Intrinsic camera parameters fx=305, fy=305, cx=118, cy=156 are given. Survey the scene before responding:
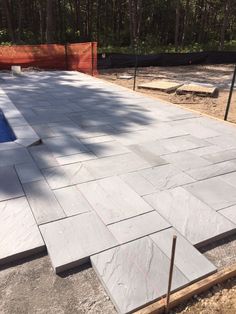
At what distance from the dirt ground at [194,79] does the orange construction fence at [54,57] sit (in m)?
0.96

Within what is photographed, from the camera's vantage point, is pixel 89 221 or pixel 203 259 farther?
pixel 89 221

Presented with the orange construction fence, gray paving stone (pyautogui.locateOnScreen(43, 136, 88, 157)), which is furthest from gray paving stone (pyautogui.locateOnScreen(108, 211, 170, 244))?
the orange construction fence

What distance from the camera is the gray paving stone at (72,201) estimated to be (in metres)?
3.43

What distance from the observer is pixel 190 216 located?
3.39 m

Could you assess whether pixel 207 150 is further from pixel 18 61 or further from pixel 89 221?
pixel 18 61

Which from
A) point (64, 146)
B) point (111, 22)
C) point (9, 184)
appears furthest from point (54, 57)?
point (111, 22)

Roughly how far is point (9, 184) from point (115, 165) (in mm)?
1513

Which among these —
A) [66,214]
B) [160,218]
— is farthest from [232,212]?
[66,214]

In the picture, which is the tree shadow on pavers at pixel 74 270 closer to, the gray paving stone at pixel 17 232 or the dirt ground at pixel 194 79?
the gray paving stone at pixel 17 232

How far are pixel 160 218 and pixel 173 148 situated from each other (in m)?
2.12

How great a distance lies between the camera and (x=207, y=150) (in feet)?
17.0

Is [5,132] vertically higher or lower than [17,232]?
lower

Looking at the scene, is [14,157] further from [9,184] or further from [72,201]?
[72,201]

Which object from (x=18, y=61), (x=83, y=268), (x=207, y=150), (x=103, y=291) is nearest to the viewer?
(x=103, y=291)
